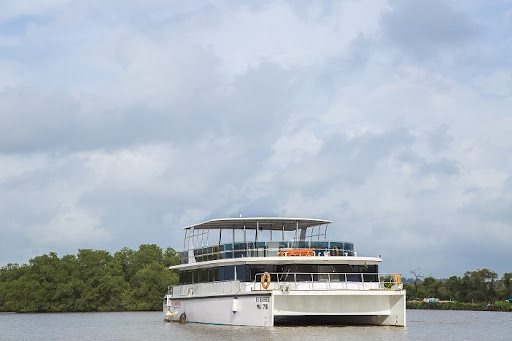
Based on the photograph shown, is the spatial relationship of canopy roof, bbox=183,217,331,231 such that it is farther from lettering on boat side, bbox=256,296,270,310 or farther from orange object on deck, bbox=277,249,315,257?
lettering on boat side, bbox=256,296,270,310

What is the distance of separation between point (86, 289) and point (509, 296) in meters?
43.1

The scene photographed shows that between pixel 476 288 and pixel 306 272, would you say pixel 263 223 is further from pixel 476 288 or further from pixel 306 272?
pixel 476 288

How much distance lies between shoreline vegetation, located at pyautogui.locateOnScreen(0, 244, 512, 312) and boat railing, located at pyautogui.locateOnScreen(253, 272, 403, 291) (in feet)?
135

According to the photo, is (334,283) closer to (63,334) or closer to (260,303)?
(260,303)

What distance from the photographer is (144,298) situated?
7675cm

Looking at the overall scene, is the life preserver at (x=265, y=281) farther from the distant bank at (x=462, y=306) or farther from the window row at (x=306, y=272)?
the distant bank at (x=462, y=306)

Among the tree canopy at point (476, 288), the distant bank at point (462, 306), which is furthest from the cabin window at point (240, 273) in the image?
the tree canopy at point (476, 288)

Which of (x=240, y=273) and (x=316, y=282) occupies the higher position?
(x=240, y=273)

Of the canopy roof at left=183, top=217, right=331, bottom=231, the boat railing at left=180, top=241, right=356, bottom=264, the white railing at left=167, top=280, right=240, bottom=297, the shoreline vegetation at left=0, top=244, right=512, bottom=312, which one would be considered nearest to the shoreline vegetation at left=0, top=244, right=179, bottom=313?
the shoreline vegetation at left=0, top=244, right=512, bottom=312

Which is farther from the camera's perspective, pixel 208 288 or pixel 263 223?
pixel 263 223

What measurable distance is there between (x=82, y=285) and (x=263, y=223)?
4312 centimetres

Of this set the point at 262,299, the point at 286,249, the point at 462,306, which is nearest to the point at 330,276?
the point at 286,249

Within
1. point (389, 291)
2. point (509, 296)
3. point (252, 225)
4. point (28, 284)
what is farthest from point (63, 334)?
point (509, 296)

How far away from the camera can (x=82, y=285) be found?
75625 mm
